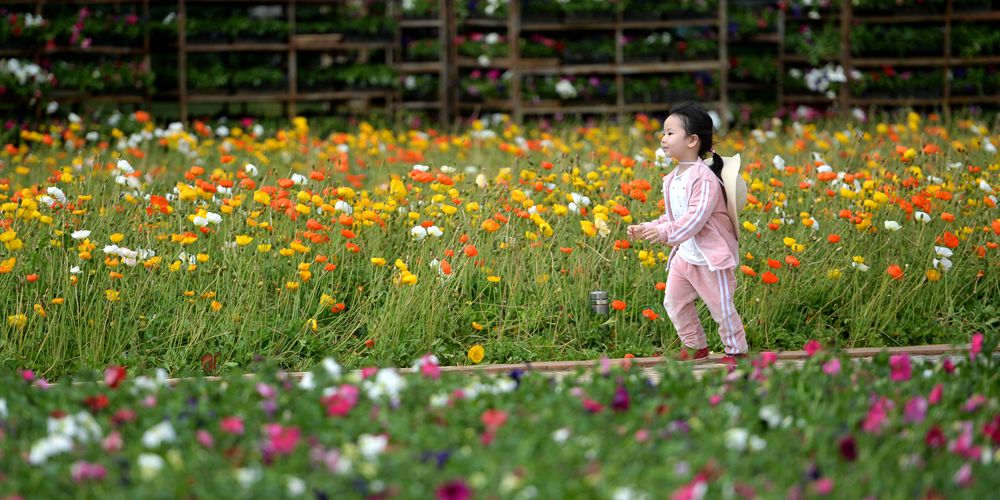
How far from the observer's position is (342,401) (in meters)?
2.93

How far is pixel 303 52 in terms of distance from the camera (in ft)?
39.2

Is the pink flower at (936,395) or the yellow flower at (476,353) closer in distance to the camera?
the pink flower at (936,395)

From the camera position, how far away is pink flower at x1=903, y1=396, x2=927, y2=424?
9.81ft

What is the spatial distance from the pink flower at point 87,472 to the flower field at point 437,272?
189 cm

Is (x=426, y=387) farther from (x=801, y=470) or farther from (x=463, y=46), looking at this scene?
(x=463, y=46)

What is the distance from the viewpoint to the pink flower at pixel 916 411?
299 centimetres

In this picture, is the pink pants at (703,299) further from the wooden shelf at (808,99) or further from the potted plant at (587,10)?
the wooden shelf at (808,99)

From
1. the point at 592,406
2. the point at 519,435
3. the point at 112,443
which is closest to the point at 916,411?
the point at 592,406

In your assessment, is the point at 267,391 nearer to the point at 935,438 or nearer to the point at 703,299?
the point at 935,438

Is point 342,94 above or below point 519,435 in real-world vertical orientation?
above

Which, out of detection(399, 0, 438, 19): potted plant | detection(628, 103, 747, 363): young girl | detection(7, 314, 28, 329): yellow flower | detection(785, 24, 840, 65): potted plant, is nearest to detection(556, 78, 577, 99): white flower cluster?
detection(399, 0, 438, 19): potted plant

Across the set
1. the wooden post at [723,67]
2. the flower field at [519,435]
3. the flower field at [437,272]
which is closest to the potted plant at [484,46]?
the wooden post at [723,67]

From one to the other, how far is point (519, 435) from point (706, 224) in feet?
5.81

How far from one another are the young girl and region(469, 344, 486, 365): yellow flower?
0.68 meters
